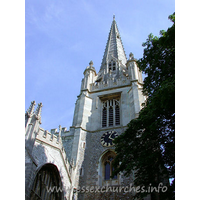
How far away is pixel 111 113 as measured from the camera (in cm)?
2253

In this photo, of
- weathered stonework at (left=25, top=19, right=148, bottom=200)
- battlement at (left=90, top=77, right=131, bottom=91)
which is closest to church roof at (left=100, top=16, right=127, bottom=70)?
weathered stonework at (left=25, top=19, right=148, bottom=200)

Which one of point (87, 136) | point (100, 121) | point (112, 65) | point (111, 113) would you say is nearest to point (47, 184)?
point (87, 136)

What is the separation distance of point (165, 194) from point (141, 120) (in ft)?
11.6

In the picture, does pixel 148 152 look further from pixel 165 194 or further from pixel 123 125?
pixel 123 125

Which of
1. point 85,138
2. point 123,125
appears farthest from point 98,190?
point 123,125

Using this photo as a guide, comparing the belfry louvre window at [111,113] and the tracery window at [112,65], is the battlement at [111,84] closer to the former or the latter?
the belfry louvre window at [111,113]

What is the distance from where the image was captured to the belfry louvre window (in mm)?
21513

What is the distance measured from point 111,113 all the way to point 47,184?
1172 cm

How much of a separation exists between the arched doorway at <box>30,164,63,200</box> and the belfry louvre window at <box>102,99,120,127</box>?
9400 mm

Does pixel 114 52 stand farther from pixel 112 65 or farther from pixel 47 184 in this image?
pixel 47 184

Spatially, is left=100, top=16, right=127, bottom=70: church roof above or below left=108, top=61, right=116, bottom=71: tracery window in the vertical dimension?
above

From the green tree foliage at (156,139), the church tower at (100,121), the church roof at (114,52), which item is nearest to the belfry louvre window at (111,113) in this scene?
the church tower at (100,121)

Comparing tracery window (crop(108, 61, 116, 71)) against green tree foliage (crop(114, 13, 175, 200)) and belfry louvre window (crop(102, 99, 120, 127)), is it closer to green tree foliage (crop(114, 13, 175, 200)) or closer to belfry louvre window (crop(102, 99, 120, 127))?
belfry louvre window (crop(102, 99, 120, 127))

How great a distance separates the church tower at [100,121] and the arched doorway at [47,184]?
2395 millimetres
